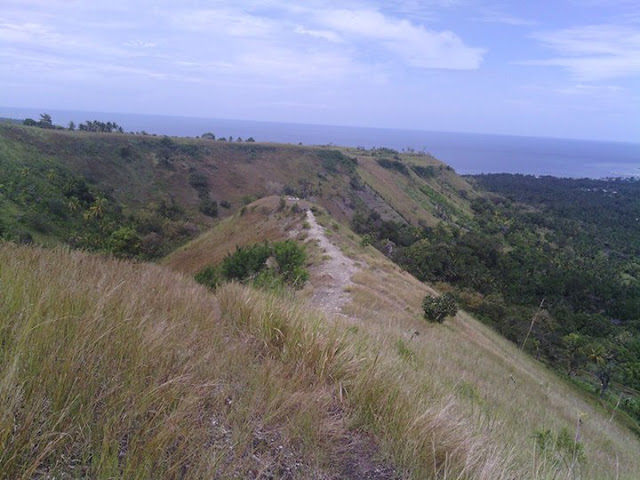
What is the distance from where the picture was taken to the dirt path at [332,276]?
11.0m

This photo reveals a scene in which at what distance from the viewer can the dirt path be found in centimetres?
1101

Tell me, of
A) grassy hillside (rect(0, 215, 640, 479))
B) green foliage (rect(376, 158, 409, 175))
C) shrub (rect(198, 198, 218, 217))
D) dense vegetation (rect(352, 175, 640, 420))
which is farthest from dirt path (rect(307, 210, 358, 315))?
green foliage (rect(376, 158, 409, 175))

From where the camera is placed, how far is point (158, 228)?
3684 cm

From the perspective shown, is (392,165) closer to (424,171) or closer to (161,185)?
(424,171)

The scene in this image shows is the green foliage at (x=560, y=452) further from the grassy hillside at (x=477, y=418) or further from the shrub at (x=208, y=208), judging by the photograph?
the shrub at (x=208, y=208)

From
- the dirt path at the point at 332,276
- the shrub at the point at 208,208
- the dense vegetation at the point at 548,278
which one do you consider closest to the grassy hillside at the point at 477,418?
the dirt path at the point at 332,276

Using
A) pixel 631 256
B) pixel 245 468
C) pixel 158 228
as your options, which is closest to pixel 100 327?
pixel 245 468

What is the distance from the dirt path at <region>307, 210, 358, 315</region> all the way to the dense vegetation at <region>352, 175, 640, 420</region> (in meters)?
4.70

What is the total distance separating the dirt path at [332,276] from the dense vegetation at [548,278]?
4700 millimetres

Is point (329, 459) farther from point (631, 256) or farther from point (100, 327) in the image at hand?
point (631, 256)

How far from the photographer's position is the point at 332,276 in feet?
45.0

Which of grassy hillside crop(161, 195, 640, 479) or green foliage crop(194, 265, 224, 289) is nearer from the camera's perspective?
grassy hillside crop(161, 195, 640, 479)

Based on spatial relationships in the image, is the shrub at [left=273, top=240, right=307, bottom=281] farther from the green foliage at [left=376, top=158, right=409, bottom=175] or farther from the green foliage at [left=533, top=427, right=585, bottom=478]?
the green foliage at [left=376, top=158, right=409, bottom=175]

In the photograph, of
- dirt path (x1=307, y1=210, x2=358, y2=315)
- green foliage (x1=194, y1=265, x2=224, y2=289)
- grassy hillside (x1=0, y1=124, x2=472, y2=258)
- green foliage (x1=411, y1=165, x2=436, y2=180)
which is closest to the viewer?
green foliage (x1=194, y1=265, x2=224, y2=289)
